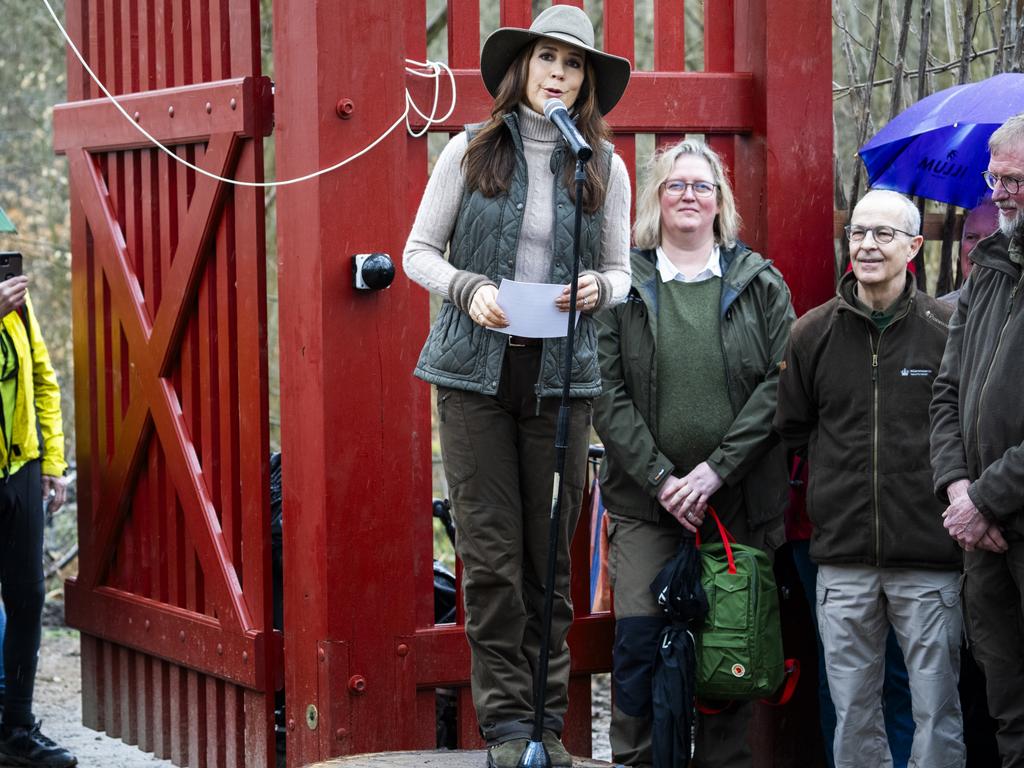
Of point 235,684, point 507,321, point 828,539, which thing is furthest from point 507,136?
point 235,684

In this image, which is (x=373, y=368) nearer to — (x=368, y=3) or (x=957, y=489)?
(x=368, y=3)

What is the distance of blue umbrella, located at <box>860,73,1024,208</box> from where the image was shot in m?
5.02

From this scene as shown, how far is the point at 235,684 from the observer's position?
5.33 m

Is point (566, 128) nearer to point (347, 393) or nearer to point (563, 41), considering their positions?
point (563, 41)

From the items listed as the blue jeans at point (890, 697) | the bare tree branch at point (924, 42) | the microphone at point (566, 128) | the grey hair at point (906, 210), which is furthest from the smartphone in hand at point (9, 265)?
the bare tree branch at point (924, 42)

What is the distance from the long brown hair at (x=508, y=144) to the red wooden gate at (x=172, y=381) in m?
1.08

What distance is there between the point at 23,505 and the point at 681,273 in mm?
2660

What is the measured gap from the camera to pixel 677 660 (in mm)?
4848

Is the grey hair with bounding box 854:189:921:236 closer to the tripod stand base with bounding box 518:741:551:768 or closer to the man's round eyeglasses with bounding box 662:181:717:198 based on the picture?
the man's round eyeglasses with bounding box 662:181:717:198

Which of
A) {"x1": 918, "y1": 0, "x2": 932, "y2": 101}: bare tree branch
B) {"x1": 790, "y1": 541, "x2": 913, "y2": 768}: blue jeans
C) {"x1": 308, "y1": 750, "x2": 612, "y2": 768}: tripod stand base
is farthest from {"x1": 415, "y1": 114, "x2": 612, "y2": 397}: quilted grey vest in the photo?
{"x1": 918, "y1": 0, "x2": 932, "y2": 101}: bare tree branch

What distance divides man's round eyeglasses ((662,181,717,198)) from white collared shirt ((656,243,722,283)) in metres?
0.21

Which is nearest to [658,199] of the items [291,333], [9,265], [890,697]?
[291,333]

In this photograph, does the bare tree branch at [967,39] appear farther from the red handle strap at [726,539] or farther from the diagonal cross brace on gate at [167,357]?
the diagonal cross brace on gate at [167,357]

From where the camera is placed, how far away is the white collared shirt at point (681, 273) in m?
5.08
